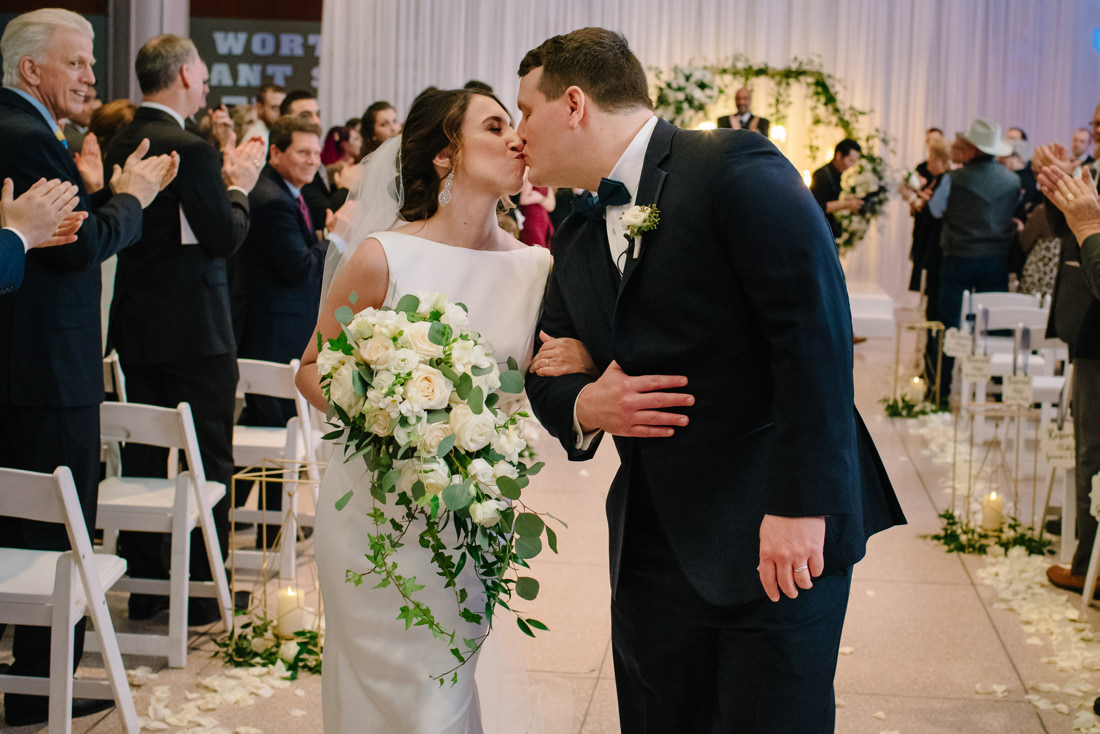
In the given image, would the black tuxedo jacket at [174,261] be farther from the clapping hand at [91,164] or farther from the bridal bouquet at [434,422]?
the bridal bouquet at [434,422]

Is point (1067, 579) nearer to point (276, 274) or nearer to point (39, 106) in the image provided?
point (276, 274)

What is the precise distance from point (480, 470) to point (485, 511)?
7 centimetres

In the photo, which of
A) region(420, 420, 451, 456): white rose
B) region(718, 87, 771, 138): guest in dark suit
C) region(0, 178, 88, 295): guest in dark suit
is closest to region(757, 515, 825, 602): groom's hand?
region(420, 420, 451, 456): white rose

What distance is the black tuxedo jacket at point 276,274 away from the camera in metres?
4.92

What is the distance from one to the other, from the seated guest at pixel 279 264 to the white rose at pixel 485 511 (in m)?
3.12

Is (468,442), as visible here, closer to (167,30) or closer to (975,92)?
(167,30)

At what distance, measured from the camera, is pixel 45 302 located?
3.20 metres

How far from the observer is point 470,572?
8.00 ft

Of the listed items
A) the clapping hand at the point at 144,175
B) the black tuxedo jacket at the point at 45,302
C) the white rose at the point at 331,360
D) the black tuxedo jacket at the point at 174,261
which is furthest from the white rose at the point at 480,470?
the black tuxedo jacket at the point at 174,261

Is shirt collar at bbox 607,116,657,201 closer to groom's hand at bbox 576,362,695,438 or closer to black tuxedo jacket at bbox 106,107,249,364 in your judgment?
groom's hand at bbox 576,362,695,438

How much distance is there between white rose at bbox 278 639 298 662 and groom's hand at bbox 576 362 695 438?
2127mm

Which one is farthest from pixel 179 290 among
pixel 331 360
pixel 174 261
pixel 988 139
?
pixel 988 139

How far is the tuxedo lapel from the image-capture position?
1897mm

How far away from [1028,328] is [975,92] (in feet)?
30.4
